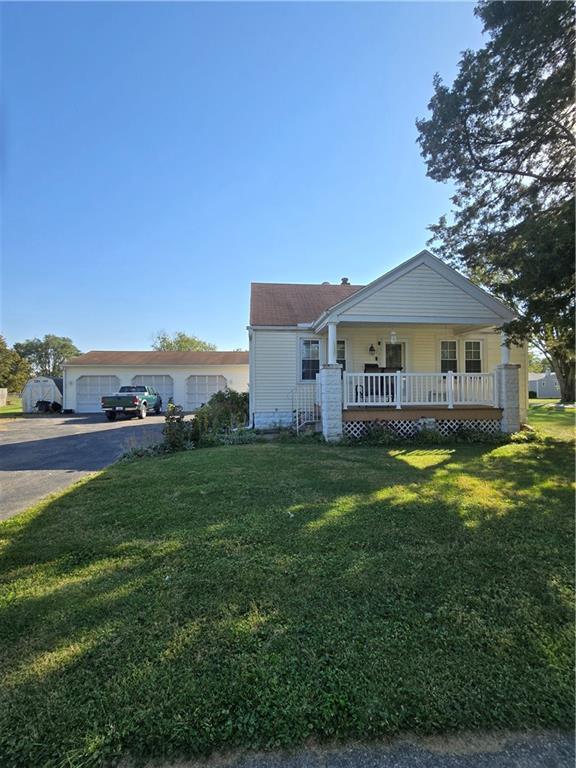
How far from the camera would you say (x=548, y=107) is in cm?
841

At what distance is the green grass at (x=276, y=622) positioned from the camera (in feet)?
6.08

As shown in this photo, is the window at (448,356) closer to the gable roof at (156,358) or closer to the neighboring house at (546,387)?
the gable roof at (156,358)

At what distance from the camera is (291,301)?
595 inches

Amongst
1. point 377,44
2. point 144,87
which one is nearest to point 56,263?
point 144,87

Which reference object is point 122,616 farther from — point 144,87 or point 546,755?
point 144,87

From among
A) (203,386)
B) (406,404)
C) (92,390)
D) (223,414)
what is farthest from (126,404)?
(406,404)

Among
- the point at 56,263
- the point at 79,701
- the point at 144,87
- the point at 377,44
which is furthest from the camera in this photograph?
the point at 56,263

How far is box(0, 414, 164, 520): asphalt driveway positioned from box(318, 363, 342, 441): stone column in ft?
15.8

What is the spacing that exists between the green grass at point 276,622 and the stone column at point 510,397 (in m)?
6.10

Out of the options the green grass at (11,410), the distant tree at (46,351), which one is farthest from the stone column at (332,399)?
the distant tree at (46,351)

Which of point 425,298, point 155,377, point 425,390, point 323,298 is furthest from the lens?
point 155,377

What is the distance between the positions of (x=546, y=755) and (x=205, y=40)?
1094cm

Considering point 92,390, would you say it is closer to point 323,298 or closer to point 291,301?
point 291,301

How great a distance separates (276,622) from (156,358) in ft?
88.9
